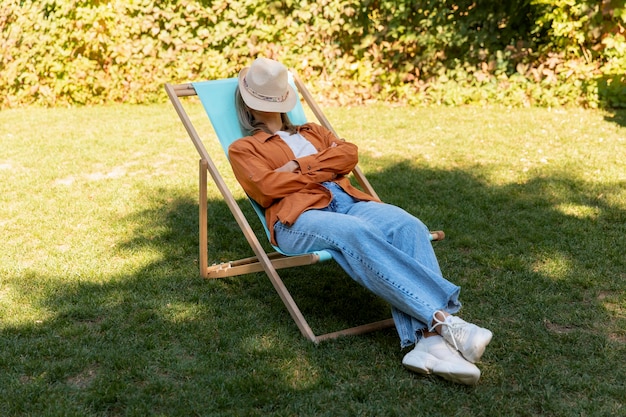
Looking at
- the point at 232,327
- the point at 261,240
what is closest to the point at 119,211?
the point at 261,240

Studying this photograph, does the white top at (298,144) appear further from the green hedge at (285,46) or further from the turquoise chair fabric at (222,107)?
the green hedge at (285,46)

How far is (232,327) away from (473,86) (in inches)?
217

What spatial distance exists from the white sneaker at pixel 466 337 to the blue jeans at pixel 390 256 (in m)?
0.08

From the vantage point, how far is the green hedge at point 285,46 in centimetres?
801

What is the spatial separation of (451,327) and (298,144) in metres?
1.34

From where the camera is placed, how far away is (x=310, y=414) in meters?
2.58

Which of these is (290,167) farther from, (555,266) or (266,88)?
(555,266)

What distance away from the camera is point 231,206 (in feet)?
11.3

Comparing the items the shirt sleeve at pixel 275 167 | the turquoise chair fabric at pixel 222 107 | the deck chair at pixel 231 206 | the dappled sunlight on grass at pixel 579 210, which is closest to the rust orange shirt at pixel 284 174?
the shirt sleeve at pixel 275 167

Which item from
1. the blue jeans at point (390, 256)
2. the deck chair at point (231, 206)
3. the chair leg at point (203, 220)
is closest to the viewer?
the blue jeans at point (390, 256)

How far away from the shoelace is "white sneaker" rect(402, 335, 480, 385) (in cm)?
5

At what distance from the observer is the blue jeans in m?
2.89

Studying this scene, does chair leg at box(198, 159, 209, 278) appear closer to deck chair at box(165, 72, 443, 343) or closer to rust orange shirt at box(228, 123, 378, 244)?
deck chair at box(165, 72, 443, 343)

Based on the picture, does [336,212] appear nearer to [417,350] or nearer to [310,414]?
[417,350]
